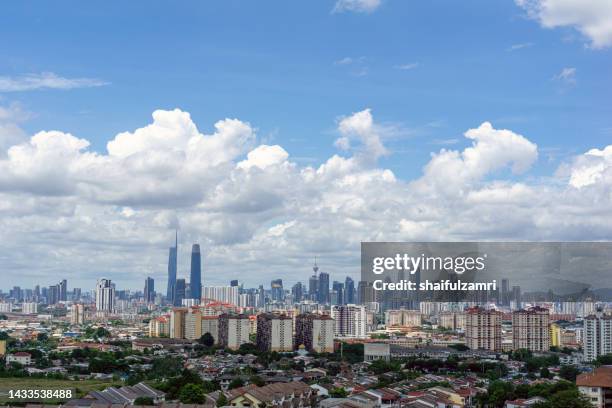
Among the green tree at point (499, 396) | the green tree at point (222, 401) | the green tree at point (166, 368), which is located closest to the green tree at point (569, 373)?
the green tree at point (499, 396)

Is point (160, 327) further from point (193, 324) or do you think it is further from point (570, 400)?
point (570, 400)

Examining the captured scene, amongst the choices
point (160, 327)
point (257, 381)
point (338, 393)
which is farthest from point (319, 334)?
point (338, 393)

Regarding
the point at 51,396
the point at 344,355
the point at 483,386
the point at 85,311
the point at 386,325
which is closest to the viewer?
the point at 51,396

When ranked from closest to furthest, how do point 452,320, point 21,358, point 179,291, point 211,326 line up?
point 21,358, point 211,326, point 452,320, point 179,291

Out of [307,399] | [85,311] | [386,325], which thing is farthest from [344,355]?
[85,311]

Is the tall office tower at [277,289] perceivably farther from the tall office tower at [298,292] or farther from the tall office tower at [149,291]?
the tall office tower at [149,291]

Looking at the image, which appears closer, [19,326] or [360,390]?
[360,390]

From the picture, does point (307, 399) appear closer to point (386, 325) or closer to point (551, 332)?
point (551, 332)
